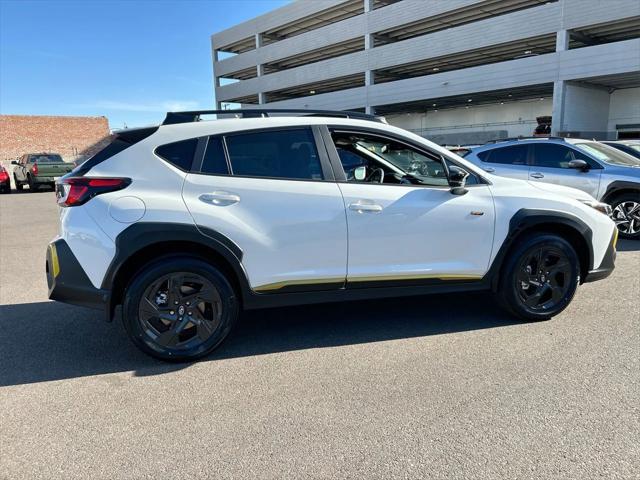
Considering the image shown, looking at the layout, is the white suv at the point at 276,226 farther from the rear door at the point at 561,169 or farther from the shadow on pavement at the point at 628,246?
the rear door at the point at 561,169

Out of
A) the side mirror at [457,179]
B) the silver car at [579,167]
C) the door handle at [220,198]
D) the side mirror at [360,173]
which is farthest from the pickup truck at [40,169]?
the side mirror at [457,179]

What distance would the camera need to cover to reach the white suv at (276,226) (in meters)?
3.29

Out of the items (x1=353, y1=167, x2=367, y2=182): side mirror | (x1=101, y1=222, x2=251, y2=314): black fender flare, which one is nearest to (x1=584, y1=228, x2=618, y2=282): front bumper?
(x1=353, y1=167, x2=367, y2=182): side mirror

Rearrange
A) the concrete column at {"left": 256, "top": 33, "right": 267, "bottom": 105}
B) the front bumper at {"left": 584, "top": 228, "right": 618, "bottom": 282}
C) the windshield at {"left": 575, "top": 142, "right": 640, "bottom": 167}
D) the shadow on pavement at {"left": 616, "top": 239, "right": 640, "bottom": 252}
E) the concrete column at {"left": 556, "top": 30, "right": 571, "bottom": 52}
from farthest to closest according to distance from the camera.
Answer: the concrete column at {"left": 256, "top": 33, "right": 267, "bottom": 105}, the concrete column at {"left": 556, "top": 30, "right": 571, "bottom": 52}, the windshield at {"left": 575, "top": 142, "right": 640, "bottom": 167}, the shadow on pavement at {"left": 616, "top": 239, "right": 640, "bottom": 252}, the front bumper at {"left": 584, "top": 228, "right": 618, "bottom": 282}

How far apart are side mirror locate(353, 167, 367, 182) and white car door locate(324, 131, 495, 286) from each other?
89 mm

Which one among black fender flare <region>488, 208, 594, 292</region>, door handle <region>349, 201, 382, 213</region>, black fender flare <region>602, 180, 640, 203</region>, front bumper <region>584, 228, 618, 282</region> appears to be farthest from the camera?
black fender flare <region>602, 180, 640, 203</region>

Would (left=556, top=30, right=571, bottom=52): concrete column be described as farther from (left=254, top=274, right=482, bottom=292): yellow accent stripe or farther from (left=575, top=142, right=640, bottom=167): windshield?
(left=254, top=274, right=482, bottom=292): yellow accent stripe

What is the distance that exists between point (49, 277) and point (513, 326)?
3865mm

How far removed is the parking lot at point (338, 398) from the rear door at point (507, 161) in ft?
14.6

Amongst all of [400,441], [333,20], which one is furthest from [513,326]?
[333,20]

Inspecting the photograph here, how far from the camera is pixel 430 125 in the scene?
4331cm

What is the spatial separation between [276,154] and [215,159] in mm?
471

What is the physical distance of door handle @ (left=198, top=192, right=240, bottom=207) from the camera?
3357mm

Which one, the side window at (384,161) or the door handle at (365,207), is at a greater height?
the side window at (384,161)
